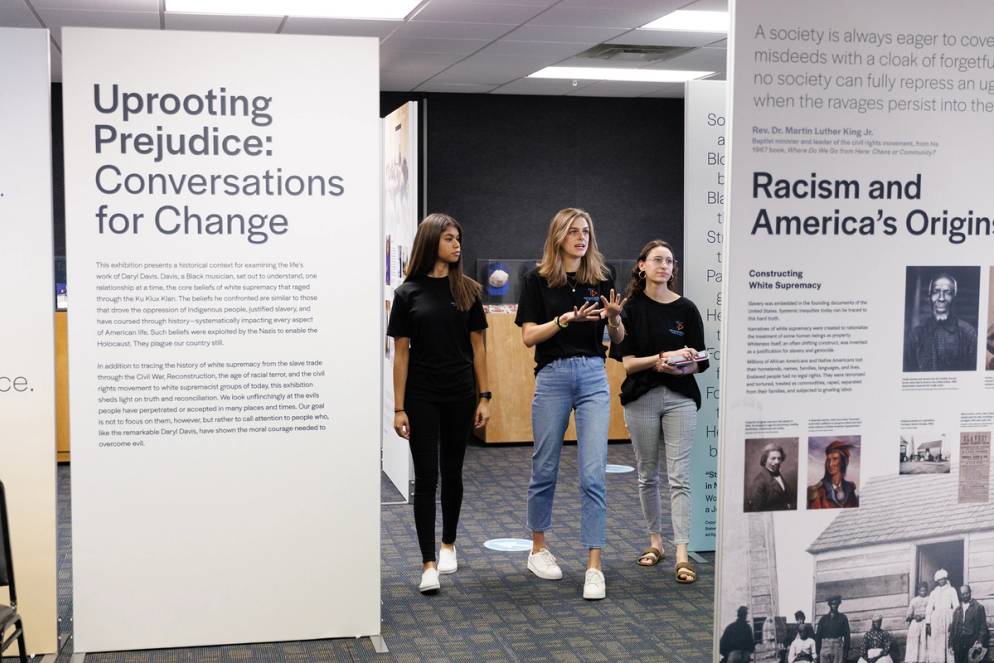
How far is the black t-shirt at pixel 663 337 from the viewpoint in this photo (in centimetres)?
474

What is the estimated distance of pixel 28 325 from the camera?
370 centimetres

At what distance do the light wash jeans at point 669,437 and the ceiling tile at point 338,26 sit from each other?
270 cm

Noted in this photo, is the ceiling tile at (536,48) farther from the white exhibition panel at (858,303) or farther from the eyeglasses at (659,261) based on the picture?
the white exhibition panel at (858,303)

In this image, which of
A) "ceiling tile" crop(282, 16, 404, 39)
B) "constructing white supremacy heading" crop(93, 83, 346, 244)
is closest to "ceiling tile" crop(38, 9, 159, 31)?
"ceiling tile" crop(282, 16, 404, 39)

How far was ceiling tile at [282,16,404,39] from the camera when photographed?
6.23 meters

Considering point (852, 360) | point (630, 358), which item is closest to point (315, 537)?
point (630, 358)

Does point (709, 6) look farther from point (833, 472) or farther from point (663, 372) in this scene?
point (833, 472)

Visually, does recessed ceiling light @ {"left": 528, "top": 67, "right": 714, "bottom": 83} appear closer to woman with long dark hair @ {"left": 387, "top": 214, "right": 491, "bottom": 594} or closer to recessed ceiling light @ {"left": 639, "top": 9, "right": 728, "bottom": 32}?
recessed ceiling light @ {"left": 639, "top": 9, "right": 728, "bottom": 32}

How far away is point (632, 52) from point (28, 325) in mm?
4613

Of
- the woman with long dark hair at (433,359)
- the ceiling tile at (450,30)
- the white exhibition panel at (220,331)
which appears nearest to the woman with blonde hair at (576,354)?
the woman with long dark hair at (433,359)

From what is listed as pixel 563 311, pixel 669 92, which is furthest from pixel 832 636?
pixel 669 92

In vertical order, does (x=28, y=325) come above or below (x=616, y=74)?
below

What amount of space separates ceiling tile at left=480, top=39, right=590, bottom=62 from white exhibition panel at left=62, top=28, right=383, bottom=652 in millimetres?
3269

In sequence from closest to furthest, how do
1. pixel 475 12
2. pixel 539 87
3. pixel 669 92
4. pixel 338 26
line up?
1. pixel 475 12
2. pixel 338 26
3. pixel 539 87
4. pixel 669 92
